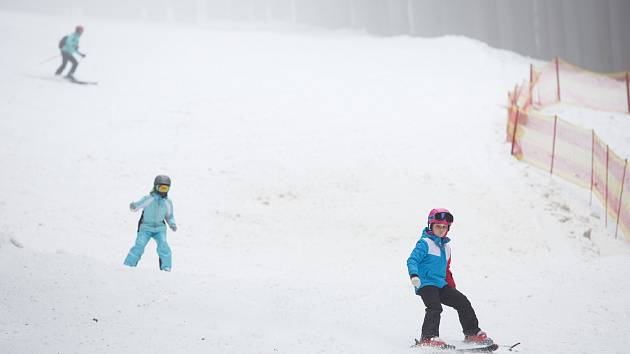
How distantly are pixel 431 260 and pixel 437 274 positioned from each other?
0.48ft

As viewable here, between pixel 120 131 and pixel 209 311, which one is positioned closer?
pixel 209 311

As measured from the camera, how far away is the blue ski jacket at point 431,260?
582 cm

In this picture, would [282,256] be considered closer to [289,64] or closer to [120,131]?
[120,131]

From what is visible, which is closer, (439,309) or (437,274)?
(439,309)

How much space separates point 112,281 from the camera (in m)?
5.86

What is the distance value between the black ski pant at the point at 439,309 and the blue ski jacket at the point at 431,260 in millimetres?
77

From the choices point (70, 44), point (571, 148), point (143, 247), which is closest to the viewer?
point (143, 247)

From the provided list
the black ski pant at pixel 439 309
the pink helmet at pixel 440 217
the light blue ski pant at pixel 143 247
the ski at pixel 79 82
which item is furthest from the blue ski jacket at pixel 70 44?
the black ski pant at pixel 439 309

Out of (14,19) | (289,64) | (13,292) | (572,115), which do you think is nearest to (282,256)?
(13,292)

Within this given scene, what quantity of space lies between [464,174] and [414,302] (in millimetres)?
7497

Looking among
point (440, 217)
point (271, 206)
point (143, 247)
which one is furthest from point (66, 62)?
point (440, 217)

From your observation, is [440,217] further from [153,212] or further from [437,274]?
[153,212]

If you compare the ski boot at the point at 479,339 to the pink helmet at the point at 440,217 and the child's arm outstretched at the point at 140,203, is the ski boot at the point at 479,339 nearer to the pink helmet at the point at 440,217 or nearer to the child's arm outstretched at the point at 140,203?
the pink helmet at the point at 440,217

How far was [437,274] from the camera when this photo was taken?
5824 millimetres
